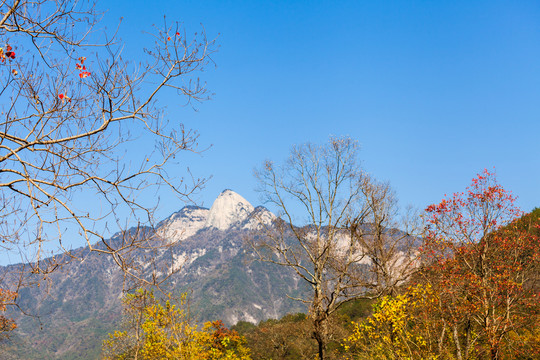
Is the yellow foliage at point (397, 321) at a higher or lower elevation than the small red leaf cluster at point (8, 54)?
lower

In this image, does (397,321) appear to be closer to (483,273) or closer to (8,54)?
(483,273)

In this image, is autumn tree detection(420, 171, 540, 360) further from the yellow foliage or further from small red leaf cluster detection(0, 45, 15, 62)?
small red leaf cluster detection(0, 45, 15, 62)

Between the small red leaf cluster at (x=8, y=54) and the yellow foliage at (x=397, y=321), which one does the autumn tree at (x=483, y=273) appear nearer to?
the yellow foliage at (x=397, y=321)

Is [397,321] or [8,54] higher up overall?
[8,54]

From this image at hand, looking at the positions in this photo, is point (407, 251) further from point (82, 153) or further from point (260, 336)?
point (260, 336)

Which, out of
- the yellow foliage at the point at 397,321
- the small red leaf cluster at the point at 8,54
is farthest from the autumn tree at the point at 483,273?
the small red leaf cluster at the point at 8,54

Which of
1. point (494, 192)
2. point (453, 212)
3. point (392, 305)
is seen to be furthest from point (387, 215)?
point (392, 305)

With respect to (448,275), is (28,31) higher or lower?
higher

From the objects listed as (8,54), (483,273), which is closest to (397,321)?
(483,273)

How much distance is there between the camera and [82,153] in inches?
247

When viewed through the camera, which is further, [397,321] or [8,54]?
[397,321]

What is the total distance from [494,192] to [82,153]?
14.3 m

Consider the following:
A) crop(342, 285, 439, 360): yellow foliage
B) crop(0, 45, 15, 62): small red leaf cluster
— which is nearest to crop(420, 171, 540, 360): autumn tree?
crop(342, 285, 439, 360): yellow foliage

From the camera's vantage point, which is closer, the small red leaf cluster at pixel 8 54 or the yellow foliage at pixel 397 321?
the small red leaf cluster at pixel 8 54
